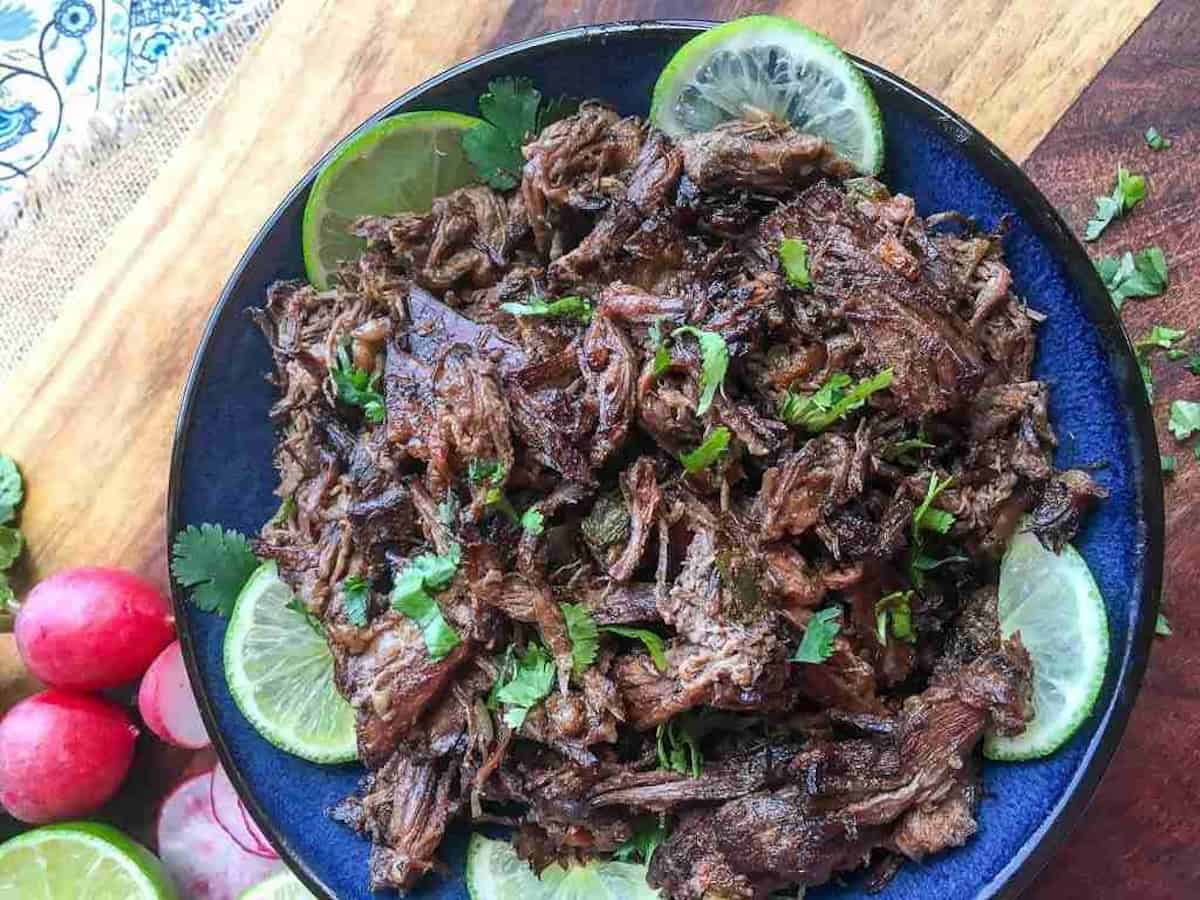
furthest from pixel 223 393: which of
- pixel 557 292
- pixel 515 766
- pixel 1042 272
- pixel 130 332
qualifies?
pixel 1042 272

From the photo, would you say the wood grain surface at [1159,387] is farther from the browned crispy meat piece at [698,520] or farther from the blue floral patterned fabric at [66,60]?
the blue floral patterned fabric at [66,60]

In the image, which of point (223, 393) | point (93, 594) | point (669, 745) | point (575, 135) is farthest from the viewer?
point (93, 594)

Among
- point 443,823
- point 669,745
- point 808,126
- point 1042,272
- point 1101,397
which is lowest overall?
point 443,823

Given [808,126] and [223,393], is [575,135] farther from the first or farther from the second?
[223,393]

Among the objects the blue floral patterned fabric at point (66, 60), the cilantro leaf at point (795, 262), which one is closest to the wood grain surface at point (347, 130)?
the blue floral patterned fabric at point (66, 60)

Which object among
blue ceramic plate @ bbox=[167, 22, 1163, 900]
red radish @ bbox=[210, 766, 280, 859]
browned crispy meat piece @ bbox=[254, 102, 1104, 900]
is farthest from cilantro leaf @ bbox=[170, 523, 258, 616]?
red radish @ bbox=[210, 766, 280, 859]

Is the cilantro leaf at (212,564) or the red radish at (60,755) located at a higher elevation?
the cilantro leaf at (212,564)

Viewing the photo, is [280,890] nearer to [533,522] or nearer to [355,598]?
[355,598]
